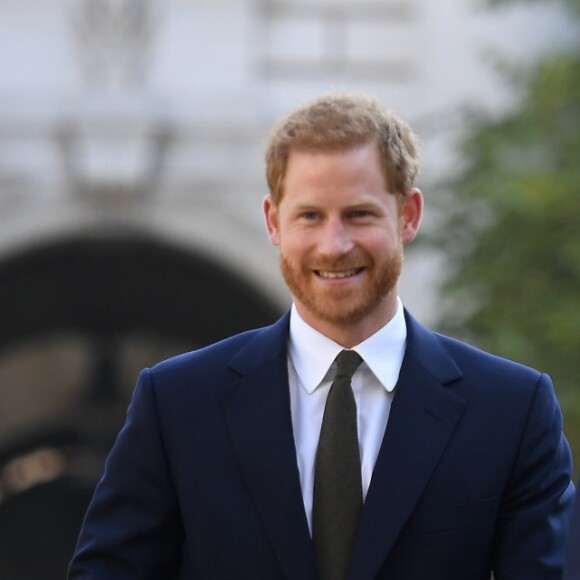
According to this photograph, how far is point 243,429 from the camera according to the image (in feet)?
14.5

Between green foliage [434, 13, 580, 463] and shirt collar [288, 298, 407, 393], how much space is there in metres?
7.09

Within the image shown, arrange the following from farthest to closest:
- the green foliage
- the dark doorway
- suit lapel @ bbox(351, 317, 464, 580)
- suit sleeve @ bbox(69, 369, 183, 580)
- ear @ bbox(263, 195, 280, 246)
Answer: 1. the dark doorway
2. the green foliage
3. ear @ bbox(263, 195, 280, 246)
4. suit sleeve @ bbox(69, 369, 183, 580)
5. suit lapel @ bbox(351, 317, 464, 580)

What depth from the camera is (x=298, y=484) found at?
4297 millimetres

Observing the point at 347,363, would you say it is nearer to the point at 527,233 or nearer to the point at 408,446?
the point at 408,446

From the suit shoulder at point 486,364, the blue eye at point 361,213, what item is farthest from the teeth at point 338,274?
the suit shoulder at point 486,364

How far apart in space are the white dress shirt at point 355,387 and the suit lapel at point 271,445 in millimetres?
46

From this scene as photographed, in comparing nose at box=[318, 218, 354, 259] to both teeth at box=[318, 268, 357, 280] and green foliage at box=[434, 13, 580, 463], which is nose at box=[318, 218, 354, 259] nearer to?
teeth at box=[318, 268, 357, 280]

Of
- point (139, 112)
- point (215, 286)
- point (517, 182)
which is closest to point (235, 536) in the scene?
point (517, 182)

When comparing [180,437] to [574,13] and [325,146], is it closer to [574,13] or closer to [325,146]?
[325,146]

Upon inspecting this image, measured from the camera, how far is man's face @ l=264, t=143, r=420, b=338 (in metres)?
4.28

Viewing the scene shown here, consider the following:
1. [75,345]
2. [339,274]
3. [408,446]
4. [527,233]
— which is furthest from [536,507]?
[75,345]

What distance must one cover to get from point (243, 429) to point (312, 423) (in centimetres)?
15

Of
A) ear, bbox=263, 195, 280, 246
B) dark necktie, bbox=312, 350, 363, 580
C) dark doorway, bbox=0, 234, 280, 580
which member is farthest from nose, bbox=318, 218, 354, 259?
dark doorway, bbox=0, 234, 280, 580

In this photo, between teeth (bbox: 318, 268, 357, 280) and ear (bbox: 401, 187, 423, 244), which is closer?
teeth (bbox: 318, 268, 357, 280)
